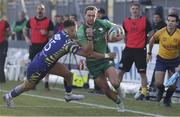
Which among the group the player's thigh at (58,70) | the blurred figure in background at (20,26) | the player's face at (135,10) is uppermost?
the player's face at (135,10)

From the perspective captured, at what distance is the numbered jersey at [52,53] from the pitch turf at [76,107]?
2.37 feet

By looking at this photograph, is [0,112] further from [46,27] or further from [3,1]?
[3,1]

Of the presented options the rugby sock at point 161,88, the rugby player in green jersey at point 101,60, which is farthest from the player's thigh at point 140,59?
the rugby player in green jersey at point 101,60

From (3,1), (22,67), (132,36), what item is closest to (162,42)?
(132,36)

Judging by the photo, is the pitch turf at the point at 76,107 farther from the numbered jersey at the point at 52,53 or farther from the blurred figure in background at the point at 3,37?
the blurred figure in background at the point at 3,37

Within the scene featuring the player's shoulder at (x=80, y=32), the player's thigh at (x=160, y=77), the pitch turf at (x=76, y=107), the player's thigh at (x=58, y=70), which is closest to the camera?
the pitch turf at (x=76, y=107)

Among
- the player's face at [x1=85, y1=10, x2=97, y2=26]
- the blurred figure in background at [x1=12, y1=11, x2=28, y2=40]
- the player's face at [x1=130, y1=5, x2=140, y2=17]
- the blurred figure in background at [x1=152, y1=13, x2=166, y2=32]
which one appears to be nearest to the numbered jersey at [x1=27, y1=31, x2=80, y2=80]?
the player's face at [x1=85, y1=10, x2=97, y2=26]

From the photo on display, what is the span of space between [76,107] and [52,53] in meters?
1.60

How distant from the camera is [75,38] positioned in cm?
1252

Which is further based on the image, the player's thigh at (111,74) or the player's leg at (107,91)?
the player's leg at (107,91)

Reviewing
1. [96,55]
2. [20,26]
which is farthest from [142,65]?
[20,26]

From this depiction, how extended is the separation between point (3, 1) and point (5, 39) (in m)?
11.5

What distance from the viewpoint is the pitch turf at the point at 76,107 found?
1236cm

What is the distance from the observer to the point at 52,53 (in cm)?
1238
